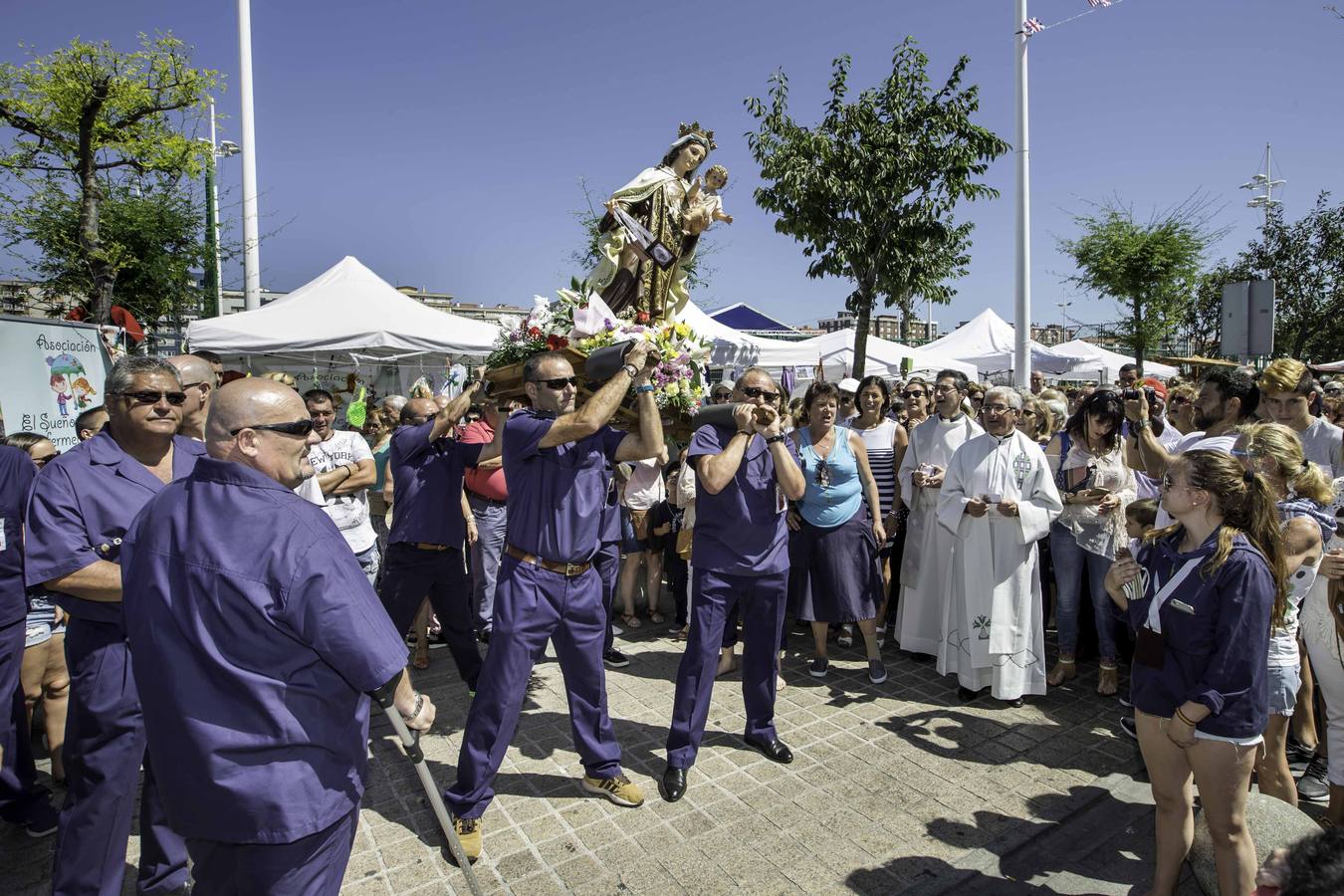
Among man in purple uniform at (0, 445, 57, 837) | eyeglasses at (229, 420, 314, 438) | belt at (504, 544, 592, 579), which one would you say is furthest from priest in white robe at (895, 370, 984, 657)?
man in purple uniform at (0, 445, 57, 837)

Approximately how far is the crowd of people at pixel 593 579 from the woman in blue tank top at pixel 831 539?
24 mm

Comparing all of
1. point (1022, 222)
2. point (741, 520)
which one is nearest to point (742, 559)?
point (741, 520)

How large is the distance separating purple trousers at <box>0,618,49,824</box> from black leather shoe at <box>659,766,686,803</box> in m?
3.00

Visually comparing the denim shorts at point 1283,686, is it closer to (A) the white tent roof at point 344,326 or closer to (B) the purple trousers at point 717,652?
(B) the purple trousers at point 717,652

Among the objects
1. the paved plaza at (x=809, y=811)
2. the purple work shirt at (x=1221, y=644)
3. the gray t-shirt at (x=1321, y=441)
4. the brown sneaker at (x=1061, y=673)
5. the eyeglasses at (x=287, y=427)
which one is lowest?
the paved plaza at (x=809, y=811)

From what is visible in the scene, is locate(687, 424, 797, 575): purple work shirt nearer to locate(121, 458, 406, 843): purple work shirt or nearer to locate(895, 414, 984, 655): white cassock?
locate(895, 414, 984, 655): white cassock

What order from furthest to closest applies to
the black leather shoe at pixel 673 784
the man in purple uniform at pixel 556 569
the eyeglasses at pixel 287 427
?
the black leather shoe at pixel 673 784
the man in purple uniform at pixel 556 569
the eyeglasses at pixel 287 427

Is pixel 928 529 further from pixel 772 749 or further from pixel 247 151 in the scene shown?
pixel 247 151

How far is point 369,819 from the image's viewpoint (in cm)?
378

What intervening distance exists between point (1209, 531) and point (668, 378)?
7.78 feet

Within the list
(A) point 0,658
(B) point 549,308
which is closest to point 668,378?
(B) point 549,308

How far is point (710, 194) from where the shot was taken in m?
4.68

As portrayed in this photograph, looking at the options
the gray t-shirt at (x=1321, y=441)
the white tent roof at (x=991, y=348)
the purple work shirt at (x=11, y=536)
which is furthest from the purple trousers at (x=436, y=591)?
the white tent roof at (x=991, y=348)

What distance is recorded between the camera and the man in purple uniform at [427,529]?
4969mm
